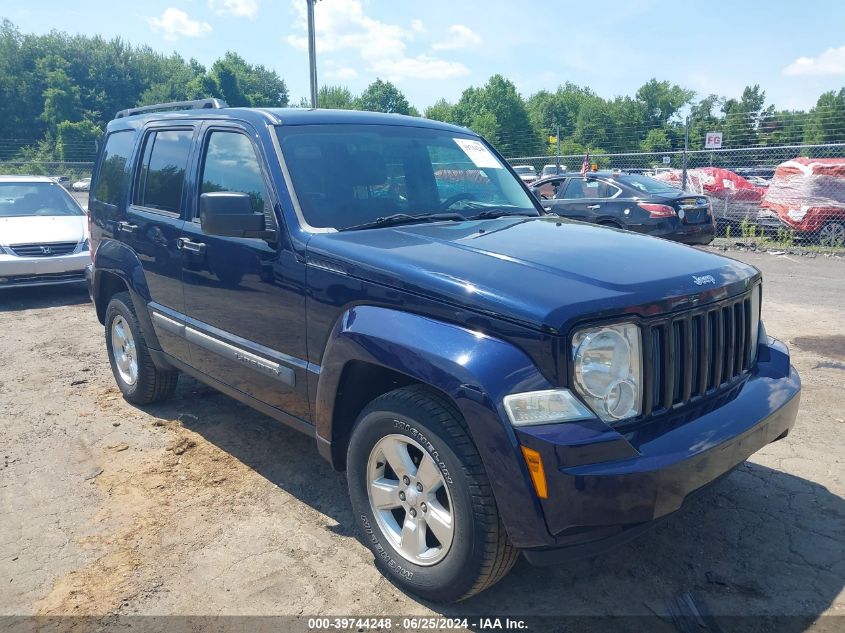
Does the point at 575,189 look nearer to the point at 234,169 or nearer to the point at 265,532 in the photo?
the point at 234,169

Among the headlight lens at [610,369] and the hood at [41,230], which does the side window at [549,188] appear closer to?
the hood at [41,230]

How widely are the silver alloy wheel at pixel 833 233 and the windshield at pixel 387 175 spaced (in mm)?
11196

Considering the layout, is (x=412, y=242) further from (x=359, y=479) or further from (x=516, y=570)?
(x=516, y=570)

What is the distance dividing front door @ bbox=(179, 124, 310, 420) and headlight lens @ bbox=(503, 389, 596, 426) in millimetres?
1275

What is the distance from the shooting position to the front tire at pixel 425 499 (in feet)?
7.67

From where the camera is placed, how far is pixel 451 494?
241 centimetres

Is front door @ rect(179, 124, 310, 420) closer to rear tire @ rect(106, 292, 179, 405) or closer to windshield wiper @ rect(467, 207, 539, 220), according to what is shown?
rear tire @ rect(106, 292, 179, 405)

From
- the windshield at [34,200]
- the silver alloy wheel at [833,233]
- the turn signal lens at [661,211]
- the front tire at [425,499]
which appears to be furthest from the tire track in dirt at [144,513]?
the silver alloy wheel at [833,233]

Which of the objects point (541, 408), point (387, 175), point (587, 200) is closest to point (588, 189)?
point (587, 200)

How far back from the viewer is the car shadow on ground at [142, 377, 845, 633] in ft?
8.53

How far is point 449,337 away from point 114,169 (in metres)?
3.69

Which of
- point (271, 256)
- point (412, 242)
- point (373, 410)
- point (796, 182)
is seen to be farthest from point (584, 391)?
point (796, 182)

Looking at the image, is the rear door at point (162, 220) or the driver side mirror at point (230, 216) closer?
the driver side mirror at point (230, 216)

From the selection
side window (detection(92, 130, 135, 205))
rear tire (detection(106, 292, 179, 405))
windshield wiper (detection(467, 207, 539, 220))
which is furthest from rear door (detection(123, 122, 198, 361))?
windshield wiper (detection(467, 207, 539, 220))
